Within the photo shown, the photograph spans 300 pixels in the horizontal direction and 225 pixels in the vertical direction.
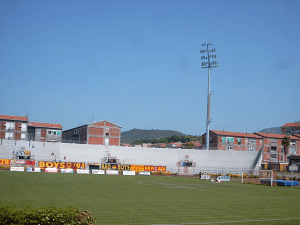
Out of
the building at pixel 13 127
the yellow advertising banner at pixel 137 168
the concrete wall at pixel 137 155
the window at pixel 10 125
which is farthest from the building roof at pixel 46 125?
the yellow advertising banner at pixel 137 168

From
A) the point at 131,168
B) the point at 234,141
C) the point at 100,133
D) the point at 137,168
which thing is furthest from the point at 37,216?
the point at 234,141

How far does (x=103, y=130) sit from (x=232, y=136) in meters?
43.2

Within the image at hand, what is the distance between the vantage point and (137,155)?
284 feet

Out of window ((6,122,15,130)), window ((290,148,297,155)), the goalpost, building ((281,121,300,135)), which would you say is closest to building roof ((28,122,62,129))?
window ((6,122,15,130))

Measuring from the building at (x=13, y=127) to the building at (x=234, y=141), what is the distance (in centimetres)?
5875

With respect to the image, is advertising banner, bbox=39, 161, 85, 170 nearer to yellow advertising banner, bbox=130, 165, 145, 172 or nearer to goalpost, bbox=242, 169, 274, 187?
yellow advertising banner, bbox=130, 165, 145, 172

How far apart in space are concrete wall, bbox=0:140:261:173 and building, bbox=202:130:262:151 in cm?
1419

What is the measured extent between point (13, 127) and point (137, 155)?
36562mm

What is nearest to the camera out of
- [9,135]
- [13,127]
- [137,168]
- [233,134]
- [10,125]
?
[137,168]

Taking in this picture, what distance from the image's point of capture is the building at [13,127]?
93562 millimetres

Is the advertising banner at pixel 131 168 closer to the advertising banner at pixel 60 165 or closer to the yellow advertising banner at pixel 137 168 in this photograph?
the yellow advertising banner at pixel 137 168

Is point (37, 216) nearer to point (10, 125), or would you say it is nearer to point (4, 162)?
point (4, 162)

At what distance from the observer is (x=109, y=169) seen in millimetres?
70500

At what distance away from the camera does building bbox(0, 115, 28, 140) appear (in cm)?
9356
